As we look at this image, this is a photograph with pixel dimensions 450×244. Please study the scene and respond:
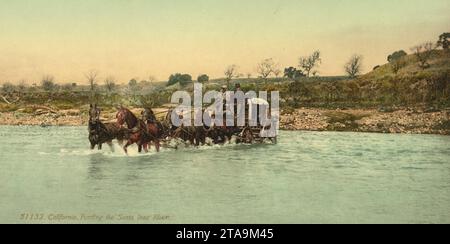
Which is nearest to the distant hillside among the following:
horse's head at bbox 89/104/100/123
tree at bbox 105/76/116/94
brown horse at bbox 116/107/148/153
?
tree at bbox 105/76/116/94

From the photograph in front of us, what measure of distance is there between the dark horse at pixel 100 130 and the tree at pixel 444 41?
9.09 m

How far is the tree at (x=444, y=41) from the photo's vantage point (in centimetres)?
1379

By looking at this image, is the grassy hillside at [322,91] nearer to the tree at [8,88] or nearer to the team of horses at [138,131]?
the tree at [8,88]

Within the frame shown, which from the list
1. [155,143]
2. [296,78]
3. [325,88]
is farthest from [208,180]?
[325,88]

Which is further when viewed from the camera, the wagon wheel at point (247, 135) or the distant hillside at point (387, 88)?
the wagon wheel at point (247, 135)

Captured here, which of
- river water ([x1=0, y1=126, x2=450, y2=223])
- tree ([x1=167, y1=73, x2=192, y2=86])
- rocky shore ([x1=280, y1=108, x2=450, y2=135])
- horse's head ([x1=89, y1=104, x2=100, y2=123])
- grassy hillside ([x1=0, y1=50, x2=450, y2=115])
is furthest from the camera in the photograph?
grassy hillside ([x1=0, y1=50, x2=450, y2=115])

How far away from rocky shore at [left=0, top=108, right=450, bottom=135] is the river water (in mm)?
719

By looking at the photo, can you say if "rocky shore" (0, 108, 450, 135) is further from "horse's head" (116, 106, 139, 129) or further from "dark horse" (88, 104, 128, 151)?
"horse's head" (116, 106, 139, 129)

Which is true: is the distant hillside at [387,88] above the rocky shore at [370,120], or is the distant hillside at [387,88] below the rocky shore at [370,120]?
above

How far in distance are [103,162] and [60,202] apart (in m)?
4.32

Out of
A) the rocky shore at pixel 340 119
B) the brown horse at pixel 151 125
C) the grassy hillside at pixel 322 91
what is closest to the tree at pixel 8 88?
the grassy hillside at pixel 322 91

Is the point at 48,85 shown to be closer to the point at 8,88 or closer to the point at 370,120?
the point at 8,88

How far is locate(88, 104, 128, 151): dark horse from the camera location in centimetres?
1545
